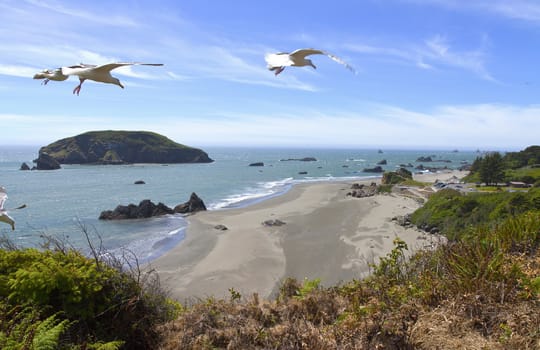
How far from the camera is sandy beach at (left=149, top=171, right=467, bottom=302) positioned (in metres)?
17.3

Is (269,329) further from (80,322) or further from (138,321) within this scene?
(80,322)

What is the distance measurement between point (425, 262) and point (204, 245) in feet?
68.0

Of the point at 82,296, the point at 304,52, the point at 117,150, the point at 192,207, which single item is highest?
the point at 304,52

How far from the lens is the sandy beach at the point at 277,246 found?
56.7ft

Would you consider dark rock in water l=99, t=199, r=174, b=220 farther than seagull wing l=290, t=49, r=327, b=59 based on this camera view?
Yes

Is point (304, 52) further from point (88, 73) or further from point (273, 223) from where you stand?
point (273, 223)

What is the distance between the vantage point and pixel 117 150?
130 meters

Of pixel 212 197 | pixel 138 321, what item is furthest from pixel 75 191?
pixel 138 321

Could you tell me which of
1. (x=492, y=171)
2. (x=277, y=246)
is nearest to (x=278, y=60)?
(x=277, y=246)

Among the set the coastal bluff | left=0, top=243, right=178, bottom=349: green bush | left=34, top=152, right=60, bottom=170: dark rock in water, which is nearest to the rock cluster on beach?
left=0, top=243, right=178, bottom=349: green bush

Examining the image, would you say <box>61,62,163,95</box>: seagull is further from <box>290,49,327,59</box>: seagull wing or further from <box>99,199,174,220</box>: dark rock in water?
<box>99,199,174,220</box>: dark rock in water

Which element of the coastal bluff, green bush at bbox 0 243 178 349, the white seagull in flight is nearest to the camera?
the white seagull in flight

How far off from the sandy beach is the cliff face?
103 m

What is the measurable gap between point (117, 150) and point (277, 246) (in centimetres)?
12169
